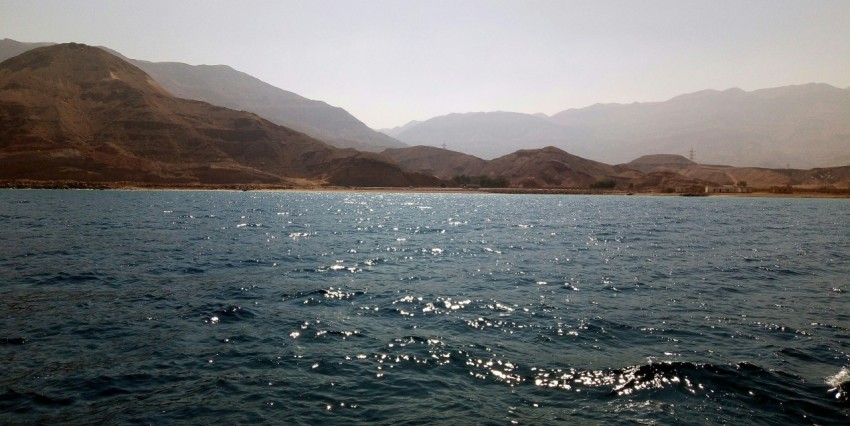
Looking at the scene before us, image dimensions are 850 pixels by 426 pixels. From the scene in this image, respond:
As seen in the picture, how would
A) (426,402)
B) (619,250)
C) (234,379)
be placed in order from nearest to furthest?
(426,402)
(234,379)
(619,250)

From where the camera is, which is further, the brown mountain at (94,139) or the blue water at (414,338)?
the brown mountain at (94,139)

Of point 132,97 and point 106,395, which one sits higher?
point 132,97

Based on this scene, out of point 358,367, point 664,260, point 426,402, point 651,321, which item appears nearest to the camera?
point 426,402

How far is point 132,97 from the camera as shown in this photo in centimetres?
19812

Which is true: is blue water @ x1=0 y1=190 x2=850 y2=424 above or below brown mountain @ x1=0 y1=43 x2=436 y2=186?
below

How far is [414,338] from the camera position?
52.0ft

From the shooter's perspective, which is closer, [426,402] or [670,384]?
[426,402]

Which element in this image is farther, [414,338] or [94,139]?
[94,139]

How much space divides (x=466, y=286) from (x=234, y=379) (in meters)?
14.2

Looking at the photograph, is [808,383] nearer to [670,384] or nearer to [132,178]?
[670,384]

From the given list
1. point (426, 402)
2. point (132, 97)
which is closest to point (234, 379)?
point (426, 402)

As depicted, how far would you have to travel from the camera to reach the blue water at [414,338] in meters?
11.0

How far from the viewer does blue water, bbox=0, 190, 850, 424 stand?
36.0 ft

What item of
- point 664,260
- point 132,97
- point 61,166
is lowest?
point 664,260
